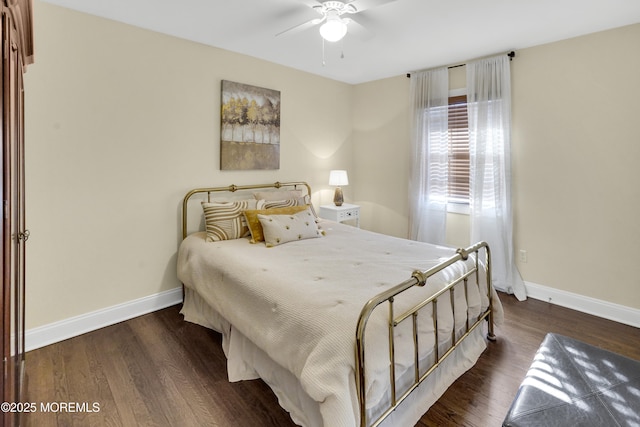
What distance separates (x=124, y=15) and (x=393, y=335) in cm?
309

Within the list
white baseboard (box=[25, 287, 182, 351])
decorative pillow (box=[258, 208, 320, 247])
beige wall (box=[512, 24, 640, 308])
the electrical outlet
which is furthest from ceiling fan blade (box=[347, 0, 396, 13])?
white baseboard (box=[25, 287, 182, 351])

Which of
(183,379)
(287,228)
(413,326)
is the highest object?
(287,228)

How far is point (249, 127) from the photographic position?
140 inches

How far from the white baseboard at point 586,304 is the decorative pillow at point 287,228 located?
94.5 inches

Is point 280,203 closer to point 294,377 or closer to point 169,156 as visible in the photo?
point 169,156

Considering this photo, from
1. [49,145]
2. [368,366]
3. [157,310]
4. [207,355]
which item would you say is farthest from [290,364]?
[49,145]

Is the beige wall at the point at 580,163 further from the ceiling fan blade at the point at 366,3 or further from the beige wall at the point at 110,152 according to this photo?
the beige wall at the point at 110,152

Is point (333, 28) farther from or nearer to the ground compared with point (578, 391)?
farther from the ground

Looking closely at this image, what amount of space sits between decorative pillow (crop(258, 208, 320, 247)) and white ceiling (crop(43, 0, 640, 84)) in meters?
1.67

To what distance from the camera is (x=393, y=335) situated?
1.56 meters

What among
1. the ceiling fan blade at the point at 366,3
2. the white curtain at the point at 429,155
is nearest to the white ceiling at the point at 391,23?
the ceiling fan blade at the point at 366,3

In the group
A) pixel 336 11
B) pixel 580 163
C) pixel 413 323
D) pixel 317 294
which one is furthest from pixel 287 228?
pixel 580 163

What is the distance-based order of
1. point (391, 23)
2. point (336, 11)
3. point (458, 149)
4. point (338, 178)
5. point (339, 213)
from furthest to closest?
point (338, 178)
point (339, 213)
point (458, 149)
point (391, 23)
point (336, 11)

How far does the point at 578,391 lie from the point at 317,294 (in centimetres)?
125
